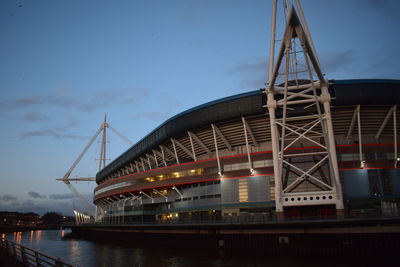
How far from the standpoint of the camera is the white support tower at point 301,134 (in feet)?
125

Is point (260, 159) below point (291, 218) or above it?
above

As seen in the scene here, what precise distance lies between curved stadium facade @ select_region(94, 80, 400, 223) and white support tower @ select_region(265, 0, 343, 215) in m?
0.27

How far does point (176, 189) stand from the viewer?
179 ft

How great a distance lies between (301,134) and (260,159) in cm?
713

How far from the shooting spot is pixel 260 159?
45.2 meters

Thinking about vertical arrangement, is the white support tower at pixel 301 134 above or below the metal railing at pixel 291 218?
above

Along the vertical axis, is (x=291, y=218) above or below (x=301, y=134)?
below

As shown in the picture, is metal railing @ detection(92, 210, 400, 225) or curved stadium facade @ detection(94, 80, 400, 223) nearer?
metal railing @ detection(92, 210, 400, 225)

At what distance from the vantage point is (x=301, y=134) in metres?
40.8

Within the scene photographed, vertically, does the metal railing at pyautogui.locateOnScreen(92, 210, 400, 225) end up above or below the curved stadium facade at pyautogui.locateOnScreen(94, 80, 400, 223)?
below

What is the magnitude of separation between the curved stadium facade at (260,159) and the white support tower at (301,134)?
0.87 feet

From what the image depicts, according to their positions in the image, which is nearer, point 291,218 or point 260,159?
point 291,218

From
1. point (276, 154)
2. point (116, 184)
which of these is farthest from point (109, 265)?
point (116, 184)

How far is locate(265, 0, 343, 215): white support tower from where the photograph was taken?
3825 centimetres
